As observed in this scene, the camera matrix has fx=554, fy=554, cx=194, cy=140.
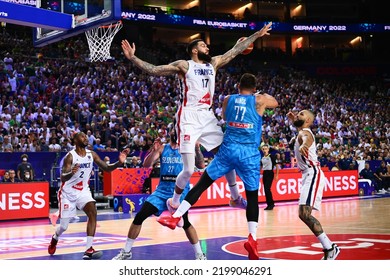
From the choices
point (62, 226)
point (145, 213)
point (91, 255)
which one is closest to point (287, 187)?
point (62, 226)

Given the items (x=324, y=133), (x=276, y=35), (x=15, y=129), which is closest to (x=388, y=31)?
(x=276, y=35)

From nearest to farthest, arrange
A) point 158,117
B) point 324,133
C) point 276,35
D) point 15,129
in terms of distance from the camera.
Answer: point 15,129 → point 158,117 → point 324,133 → point 276,35

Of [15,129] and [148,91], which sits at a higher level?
[148,91]

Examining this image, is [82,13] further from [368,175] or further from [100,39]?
[368,175]

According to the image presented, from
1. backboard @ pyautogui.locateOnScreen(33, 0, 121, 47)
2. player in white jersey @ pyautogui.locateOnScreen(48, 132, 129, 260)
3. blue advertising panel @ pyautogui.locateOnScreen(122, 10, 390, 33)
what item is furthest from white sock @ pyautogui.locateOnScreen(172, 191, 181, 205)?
blue advertising panel @ pyautogui.locateOnScreen(122, 10, 390, 33)

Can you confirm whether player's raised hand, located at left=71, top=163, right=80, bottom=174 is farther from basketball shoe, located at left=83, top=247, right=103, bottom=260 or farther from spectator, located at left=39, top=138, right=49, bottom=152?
spectator, located at left=39, top=138, right=49, bottom=152

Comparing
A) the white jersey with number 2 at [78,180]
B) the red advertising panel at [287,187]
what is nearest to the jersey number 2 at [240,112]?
the white jersey with number 2 at [78,180]

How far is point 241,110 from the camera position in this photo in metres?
6.72

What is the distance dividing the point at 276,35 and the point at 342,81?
270 inches

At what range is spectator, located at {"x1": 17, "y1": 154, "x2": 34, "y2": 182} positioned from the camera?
15.4 m

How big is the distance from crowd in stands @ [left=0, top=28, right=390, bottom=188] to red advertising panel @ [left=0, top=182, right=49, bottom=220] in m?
2.37

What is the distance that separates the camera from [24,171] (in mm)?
15492

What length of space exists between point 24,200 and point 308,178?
360 inches
